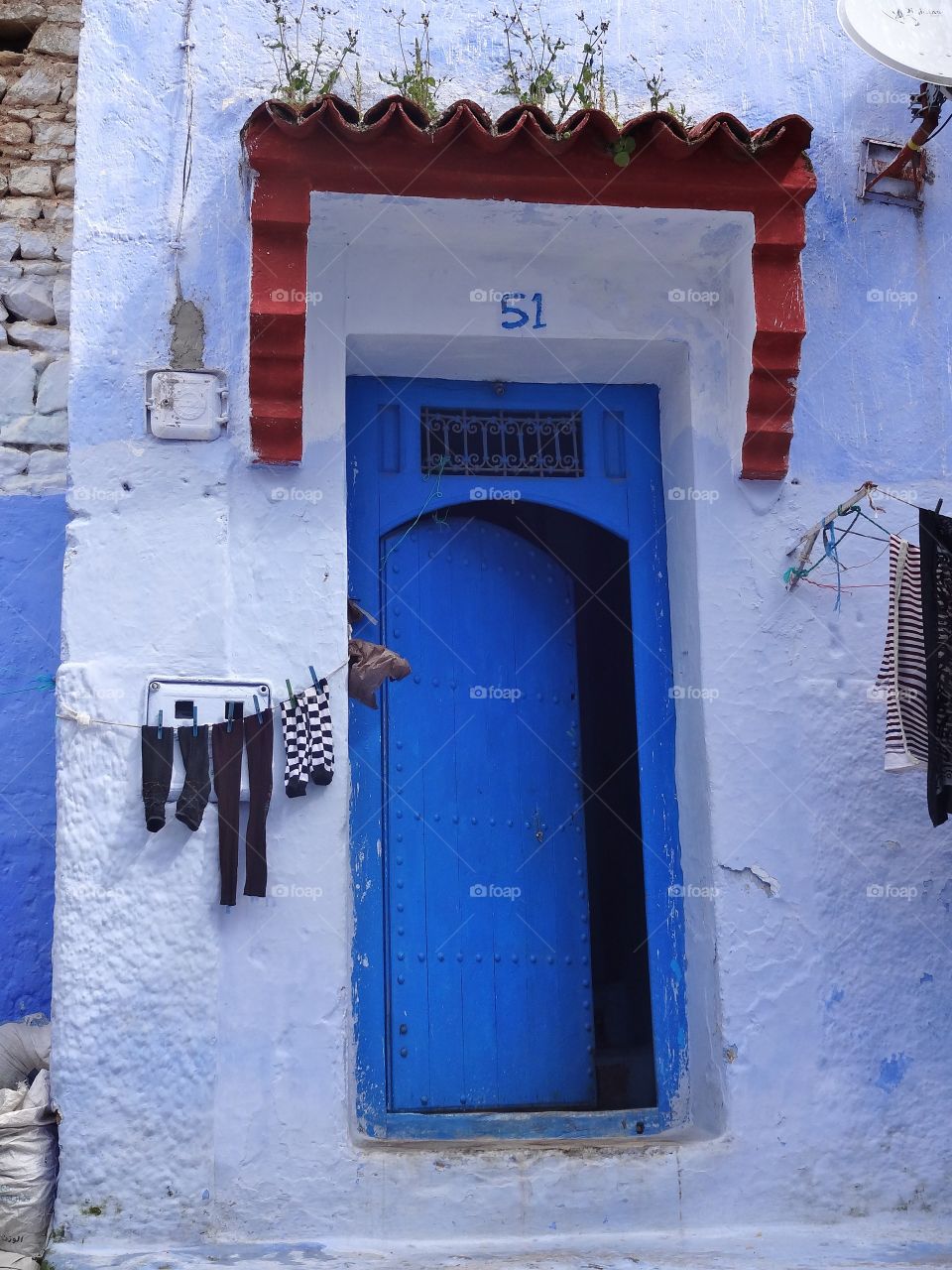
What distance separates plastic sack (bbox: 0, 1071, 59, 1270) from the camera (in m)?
4.25

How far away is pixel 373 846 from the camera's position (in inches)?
200

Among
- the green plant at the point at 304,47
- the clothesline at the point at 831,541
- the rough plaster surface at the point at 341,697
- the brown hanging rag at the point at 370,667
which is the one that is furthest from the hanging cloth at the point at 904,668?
the green plant at the point at 304,47

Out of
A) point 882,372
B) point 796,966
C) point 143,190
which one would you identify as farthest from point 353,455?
point 796,966

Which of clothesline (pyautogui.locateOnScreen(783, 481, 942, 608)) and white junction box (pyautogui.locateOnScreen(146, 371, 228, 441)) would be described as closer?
→ white junction box (pyautogui.locateOnScreen(146, 371, 228, 441))

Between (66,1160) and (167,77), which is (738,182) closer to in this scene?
(167,77)

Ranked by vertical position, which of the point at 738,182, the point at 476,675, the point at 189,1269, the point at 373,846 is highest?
the point at 738,182

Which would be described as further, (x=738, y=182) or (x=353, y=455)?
(x=353, y=455)

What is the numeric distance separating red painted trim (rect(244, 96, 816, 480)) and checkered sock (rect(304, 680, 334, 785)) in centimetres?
87

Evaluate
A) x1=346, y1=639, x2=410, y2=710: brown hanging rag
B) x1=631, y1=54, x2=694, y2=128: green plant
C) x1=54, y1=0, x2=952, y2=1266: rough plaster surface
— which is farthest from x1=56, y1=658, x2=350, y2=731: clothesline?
x1=631, y1=54, x2=694, y2=128: green plant

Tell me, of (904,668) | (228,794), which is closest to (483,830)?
(228,794)

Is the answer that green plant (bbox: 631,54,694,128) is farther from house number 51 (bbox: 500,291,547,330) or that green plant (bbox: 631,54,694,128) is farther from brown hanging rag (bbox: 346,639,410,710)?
brown hanging rag (bbox: 346,639,410,710)

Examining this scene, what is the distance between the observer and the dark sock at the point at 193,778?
15.1ft

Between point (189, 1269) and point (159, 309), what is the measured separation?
3220 mm

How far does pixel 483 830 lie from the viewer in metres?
5.27
